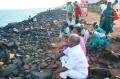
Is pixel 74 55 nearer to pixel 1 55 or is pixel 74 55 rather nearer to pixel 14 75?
pixel 14 75

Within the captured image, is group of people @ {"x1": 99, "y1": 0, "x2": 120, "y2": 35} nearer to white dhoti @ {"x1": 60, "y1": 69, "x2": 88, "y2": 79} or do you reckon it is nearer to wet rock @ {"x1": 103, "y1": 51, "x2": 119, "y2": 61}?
wet rock @ {"x1": 103, "y1": 51, "x2": 119, "y2": 61}

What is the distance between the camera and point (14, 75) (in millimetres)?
5648

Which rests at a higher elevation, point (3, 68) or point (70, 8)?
point (70, 8)

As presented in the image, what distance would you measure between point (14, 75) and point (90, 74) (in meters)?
2.20

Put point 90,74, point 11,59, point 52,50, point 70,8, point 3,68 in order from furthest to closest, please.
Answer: point 70,8
point 52,50
point 11,59
point 3,68
point 90,74

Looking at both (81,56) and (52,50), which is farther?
(52,50)

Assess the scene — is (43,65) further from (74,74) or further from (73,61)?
(73,61)

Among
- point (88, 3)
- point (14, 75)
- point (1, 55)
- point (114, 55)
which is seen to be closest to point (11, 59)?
point (1, 55)

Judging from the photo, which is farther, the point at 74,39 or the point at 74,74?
the point at 74,74

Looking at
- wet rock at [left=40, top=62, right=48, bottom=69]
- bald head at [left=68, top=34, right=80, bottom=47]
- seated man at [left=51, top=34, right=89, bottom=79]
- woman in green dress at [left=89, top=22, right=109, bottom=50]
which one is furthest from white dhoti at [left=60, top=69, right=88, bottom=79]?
woman in green dress at [left=89, top=22, right=109, bottom=50]

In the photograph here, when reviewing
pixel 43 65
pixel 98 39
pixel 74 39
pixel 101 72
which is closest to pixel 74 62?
pixel 74 39

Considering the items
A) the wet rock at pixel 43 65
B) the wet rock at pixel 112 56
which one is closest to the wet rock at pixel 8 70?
the wet rock at pixel 43 65

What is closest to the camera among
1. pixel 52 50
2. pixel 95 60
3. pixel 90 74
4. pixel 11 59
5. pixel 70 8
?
pixel 90 74

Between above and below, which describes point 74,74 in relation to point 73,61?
below
